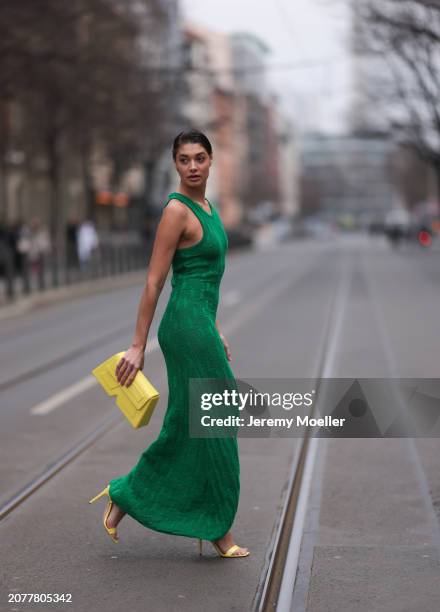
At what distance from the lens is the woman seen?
5.28 m

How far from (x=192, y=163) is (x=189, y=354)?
0.79 meters

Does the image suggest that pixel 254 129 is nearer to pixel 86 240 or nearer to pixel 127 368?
pixel 86 240

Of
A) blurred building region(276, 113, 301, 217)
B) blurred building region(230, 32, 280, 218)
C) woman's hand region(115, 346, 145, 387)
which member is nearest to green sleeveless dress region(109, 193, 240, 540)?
woman's hand region(115, 346, 145, 387)

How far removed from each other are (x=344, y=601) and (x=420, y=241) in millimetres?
73754

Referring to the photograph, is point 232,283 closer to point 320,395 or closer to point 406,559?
point 320,395

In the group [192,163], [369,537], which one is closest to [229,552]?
[369,537]

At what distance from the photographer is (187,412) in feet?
17.4

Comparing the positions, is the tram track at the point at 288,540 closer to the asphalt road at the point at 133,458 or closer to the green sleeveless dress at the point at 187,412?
the asphalt road at the point at 133,458

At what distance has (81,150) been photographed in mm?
45562

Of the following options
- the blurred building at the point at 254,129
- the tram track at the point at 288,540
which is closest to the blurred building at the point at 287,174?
the blurred building at the point at 254,129

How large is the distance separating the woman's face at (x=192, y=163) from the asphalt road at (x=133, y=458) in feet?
5.24

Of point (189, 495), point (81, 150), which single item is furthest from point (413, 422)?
point (81, 150)

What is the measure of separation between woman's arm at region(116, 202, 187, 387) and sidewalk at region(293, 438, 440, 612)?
109cm

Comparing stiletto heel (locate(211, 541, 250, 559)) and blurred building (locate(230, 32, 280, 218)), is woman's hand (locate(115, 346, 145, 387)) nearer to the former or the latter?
stiletto heel (locate(211, 541, 250, 559))
